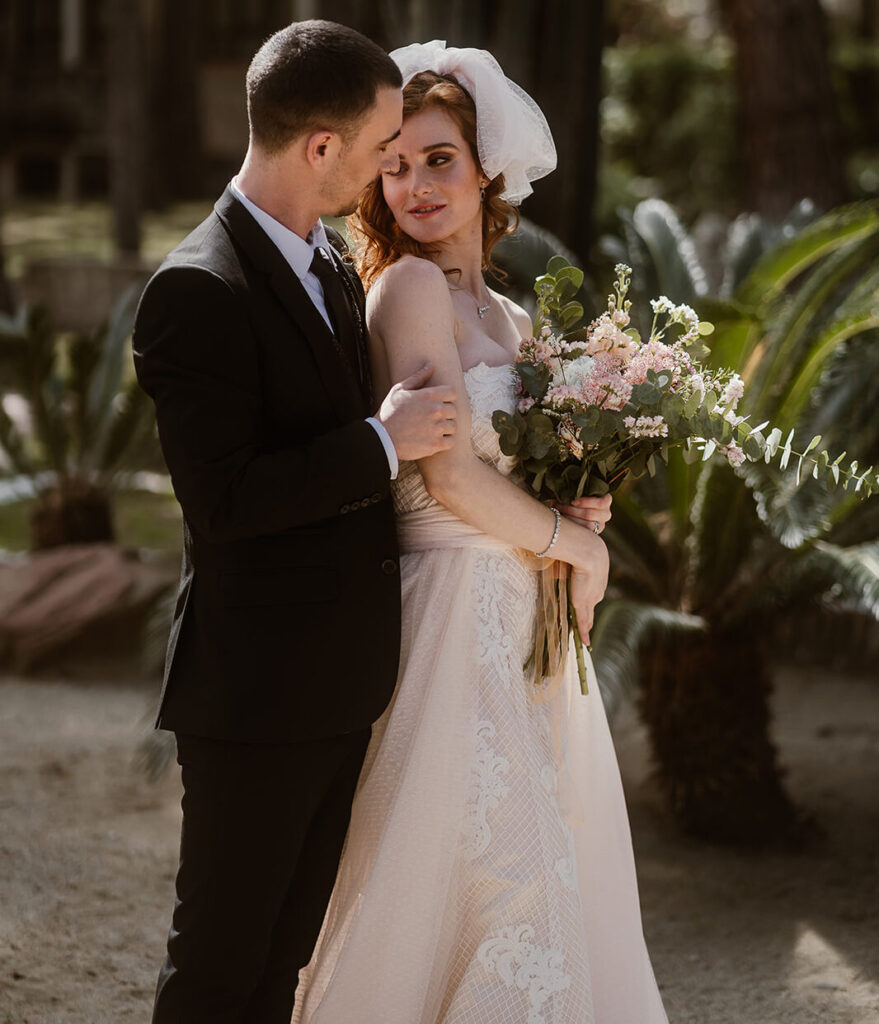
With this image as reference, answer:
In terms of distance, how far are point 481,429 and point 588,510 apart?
0.29m

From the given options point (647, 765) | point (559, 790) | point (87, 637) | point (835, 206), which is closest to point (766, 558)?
point (647, 765)

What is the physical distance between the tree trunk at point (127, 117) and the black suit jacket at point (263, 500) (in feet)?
34.1

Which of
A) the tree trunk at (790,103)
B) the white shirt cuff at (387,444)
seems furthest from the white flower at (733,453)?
the tree trunk at (790,103)

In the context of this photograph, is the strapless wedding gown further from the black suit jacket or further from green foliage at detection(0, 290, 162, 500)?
green foliage at detection(0, 290, 162, 500)

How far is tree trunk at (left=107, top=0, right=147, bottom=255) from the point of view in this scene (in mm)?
11914

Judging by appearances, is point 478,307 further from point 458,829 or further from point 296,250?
point 458,829

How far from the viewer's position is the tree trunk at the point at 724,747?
4.80m

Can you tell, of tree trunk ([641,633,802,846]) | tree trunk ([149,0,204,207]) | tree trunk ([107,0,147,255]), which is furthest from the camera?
tree trunk ([149,0,204,207])

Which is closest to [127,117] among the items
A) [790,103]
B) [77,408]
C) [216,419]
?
[77,408]

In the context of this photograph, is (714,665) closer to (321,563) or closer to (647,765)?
(647,765)

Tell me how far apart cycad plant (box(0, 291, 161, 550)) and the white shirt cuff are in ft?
16.3

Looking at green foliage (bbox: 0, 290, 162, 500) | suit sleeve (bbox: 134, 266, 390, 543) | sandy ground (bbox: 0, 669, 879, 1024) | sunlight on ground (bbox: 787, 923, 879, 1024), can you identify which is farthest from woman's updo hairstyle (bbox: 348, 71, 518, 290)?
green foliage (bbox: 0, 290, 162, 500)

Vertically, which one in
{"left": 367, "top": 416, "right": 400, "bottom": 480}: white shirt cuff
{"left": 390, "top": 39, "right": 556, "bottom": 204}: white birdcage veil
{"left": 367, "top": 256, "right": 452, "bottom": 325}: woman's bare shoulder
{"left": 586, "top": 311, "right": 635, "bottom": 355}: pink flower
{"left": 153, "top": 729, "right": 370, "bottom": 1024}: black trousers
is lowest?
{"left": 153, "top": 729, "right": 370, "bottom": 1024}: black trousers

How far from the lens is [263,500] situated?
219cm
